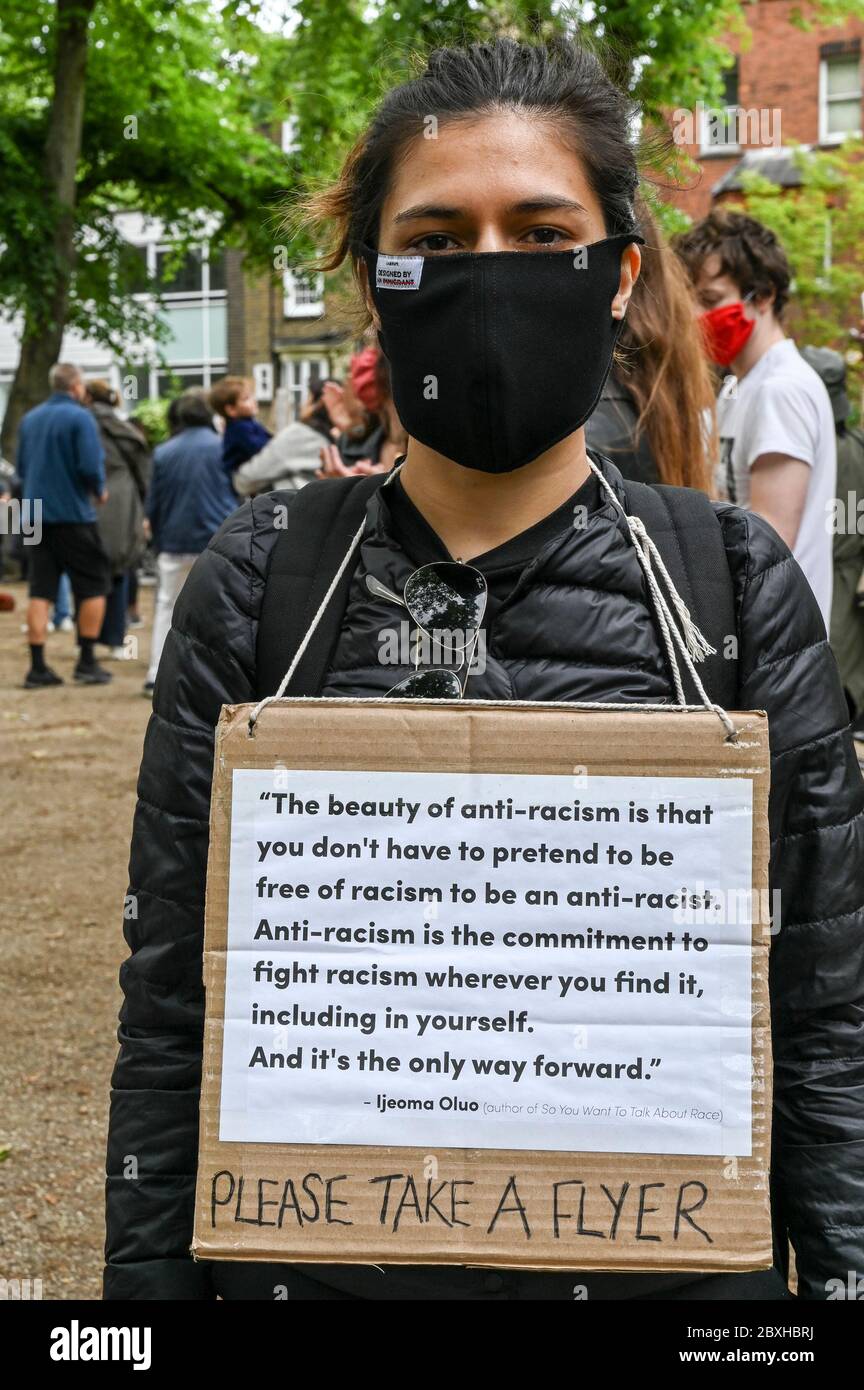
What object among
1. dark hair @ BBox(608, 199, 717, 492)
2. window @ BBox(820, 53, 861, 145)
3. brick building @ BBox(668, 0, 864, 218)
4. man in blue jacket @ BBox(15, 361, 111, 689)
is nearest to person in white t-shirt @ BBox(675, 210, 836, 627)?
dark hair @ BBox(608, 199, 717, 492)

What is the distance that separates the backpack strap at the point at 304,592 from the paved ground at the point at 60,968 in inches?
84.2

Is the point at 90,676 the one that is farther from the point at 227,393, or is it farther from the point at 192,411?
the point at 227,393

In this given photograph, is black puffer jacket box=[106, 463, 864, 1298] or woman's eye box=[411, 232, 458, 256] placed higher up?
woman's eye box=[411, 232, 458, 256]

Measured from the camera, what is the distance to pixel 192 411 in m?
11.4

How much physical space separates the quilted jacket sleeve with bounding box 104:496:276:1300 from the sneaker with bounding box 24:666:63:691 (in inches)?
403

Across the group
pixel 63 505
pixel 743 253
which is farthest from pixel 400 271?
pixel 63 505

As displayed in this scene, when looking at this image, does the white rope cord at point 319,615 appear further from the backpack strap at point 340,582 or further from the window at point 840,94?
the window at point 840,94

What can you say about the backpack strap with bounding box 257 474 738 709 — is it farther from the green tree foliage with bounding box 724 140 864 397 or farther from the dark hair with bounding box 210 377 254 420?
the green tree foliage with bounding box 724 140 864 397

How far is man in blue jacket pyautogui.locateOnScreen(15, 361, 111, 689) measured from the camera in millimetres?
11492

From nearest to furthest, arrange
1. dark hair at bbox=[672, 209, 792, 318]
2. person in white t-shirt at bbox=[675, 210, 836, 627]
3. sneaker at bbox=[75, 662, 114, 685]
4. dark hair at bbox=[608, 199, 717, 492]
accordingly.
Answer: dark hair at bbox=[608, 199, 717, 492] < person in white t-shirt at bbox=[675, 210, 836, 627] < dark hair at bbox=[672, 209, 792, 318] < sneaker at bbox=[75, 662, 114, 685]

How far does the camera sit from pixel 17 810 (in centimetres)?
789

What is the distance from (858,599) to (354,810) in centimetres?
327

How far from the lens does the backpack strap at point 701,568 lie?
1.74m
